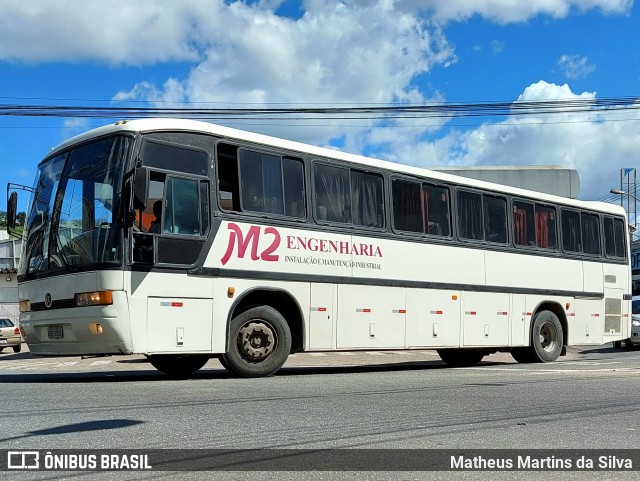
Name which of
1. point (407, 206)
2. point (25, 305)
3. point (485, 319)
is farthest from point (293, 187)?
point (485, 319)

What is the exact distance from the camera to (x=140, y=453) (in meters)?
5.44

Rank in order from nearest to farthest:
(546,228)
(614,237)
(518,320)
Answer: (518,320) < (546,228) < (614,237)

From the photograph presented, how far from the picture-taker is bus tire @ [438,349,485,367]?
17.5 m

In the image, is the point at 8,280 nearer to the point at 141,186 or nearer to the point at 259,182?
the point at 259,182

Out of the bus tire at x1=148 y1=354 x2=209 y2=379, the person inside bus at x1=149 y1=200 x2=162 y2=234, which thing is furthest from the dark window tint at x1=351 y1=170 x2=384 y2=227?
the person inside bus at x1=149 y1=200 x2=162 y2=234

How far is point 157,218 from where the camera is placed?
10.5 meters

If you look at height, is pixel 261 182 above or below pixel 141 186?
above

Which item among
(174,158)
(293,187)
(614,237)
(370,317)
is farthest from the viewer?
(614,237)

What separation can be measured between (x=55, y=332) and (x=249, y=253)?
9.26 feet

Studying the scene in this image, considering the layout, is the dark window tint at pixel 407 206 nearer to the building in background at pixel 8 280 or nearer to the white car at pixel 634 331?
the white car at pixel 634 331

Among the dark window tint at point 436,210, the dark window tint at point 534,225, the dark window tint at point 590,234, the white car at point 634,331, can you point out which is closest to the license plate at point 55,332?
the dark window tint at point 436,210

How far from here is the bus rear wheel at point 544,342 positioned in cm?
1681

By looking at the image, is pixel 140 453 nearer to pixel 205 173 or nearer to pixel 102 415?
pixel 102 415

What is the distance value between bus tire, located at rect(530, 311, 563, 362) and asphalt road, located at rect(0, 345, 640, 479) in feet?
Result: 19.3
